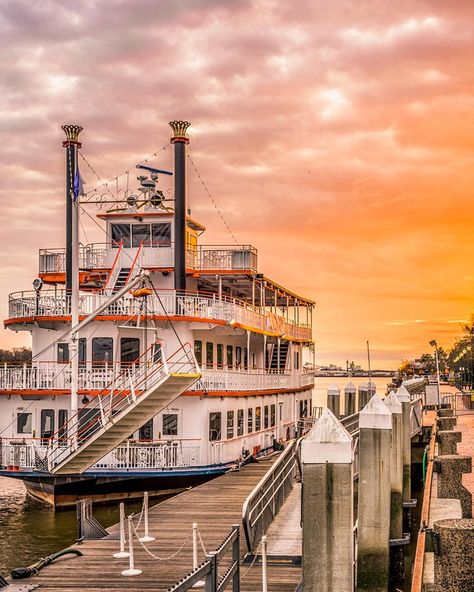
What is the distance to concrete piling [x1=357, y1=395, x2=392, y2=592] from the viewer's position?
12.7m

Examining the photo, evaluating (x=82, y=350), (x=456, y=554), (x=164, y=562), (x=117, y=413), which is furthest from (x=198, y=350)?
(x=456, y=554)

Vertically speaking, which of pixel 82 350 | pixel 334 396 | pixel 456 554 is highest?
pixel 82 350

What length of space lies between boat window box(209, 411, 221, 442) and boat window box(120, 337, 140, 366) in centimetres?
292

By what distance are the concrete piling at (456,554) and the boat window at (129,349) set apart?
17.6 meters

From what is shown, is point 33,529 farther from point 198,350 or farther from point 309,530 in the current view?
point 309,530

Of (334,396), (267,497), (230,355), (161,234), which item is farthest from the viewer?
(334,396)

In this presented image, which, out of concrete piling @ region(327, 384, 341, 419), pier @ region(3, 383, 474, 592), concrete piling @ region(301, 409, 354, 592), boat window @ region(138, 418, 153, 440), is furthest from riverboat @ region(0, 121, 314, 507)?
concrete piling @ region(301, 409, 354, 592)

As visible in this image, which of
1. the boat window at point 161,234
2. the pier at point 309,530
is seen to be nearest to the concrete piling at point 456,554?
the pier at point 309,530

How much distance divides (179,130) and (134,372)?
1008cm

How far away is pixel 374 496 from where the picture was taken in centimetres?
1332

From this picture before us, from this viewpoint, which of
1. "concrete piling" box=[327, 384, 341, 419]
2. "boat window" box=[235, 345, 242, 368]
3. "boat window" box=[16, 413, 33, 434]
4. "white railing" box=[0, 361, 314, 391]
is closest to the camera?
"white railing" box=[0, 361, 314, 391]

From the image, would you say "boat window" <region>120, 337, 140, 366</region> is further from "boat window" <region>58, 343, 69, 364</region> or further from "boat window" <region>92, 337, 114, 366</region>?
"boat window" <region>58, 343, 69, 364</region>

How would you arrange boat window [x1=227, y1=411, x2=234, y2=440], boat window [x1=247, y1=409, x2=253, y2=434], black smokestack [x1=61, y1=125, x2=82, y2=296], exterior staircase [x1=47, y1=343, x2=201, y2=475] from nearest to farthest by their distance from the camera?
exterior staircase [x1=47, y1=343, x2=201, y2=475] < boat window [x1=227, y1=411, x2=234, y2=440] < boat window [x1=247, y1=409, x2=253, y2=434] < black smokestack [x1=61, y1=125, x2=82, y2=296]

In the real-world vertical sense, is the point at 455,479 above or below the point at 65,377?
below
